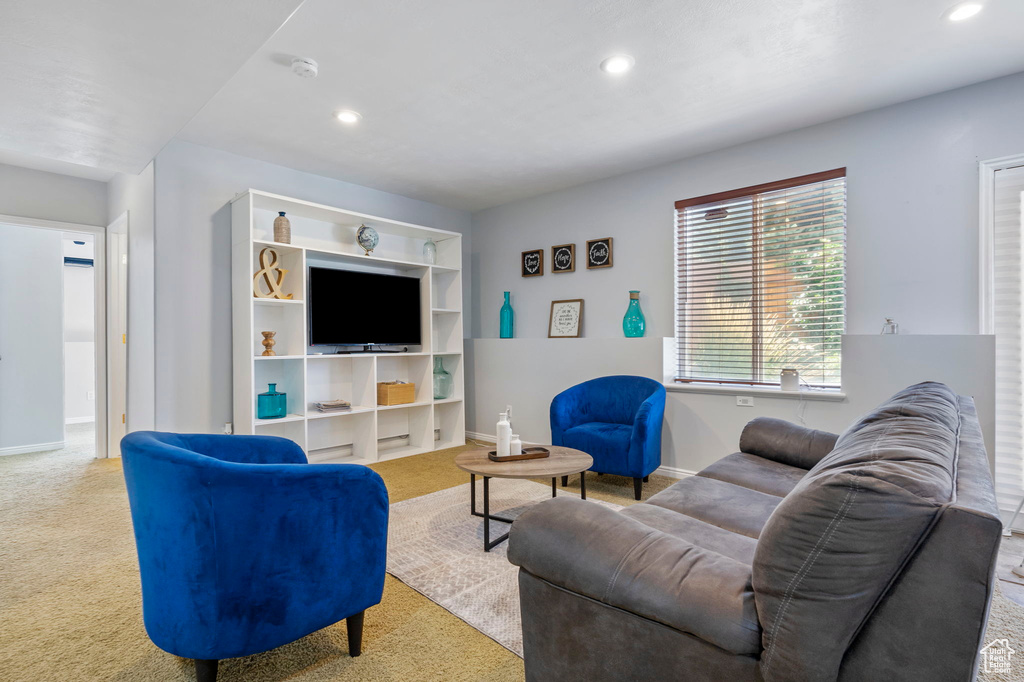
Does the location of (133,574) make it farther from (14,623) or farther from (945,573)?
(945,573)

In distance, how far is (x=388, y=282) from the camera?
15.4 ft

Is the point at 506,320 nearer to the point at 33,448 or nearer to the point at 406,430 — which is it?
the point at 406,430

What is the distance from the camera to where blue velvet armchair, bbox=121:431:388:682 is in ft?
4.56

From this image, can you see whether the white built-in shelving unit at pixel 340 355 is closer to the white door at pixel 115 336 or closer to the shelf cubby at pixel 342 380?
the shelf cubby at pixel 342 380

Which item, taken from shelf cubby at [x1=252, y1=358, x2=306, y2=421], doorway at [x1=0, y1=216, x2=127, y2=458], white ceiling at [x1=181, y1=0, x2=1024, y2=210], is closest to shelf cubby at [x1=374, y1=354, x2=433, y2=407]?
shelf cubby at [x1=252, y1=358, x2=306, y2=421]

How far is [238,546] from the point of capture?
1.42 meters

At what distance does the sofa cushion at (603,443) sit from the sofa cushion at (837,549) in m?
2.43

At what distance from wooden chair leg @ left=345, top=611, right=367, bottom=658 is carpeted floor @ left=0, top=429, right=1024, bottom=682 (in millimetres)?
35

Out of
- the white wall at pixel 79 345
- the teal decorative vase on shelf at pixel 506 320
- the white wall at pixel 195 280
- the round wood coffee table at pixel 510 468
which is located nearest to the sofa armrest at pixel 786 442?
the round wood coffee table at pixel 510 468

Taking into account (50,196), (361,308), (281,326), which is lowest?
(281,326)

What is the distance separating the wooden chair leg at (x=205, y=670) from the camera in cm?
147

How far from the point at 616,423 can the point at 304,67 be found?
3040 millimetres

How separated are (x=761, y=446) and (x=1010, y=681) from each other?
3.96ft

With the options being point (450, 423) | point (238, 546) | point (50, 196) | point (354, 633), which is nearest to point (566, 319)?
point (450, 423)
